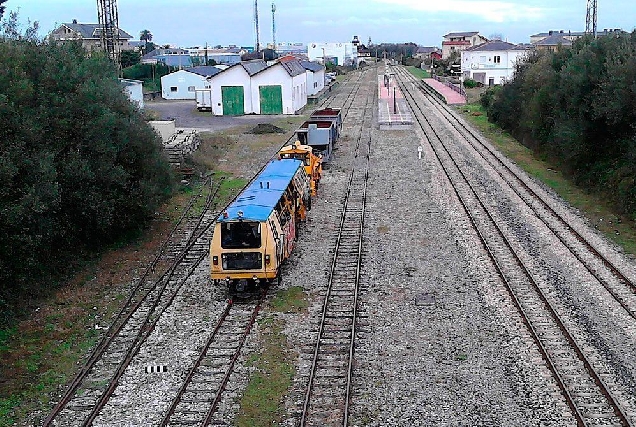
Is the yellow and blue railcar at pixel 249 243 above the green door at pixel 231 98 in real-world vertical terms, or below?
below

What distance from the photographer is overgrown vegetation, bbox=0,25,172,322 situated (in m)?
14.7

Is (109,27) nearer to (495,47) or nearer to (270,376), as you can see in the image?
(270,376)

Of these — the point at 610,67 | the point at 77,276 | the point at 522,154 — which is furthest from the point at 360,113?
the point at 77,276

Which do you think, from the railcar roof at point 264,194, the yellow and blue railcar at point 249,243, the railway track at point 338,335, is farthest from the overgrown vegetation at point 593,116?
the yellow and blue railcar at point 249,243

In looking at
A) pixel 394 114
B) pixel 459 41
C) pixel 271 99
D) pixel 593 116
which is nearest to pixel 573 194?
pixel 593 116

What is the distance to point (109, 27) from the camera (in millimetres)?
36688

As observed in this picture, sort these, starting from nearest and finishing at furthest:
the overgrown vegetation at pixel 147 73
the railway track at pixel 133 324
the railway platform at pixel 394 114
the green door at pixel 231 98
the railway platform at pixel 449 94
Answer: the railway track at pixel 133 324 < the railway platform at pixel 394 114 < the green door at pixel 231 98 < the railway platform at pixel 449 94 < the overgrown vegetation at pixel 147 73

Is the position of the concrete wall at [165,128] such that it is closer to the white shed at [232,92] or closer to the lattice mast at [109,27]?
the lattice mast at [109,27]

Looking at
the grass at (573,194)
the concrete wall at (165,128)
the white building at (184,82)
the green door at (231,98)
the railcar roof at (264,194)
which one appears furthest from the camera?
the white building at (184,82)

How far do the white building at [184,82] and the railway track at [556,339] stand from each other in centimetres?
4549

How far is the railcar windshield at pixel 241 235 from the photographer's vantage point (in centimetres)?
1548

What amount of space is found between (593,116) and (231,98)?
1314 inches

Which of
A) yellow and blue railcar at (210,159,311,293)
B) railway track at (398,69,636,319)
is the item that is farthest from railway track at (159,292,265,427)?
railway track at (398,69,636,319)

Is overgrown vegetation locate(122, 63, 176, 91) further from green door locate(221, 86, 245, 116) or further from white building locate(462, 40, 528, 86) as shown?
white building locate(462, 40, 528, 86)
